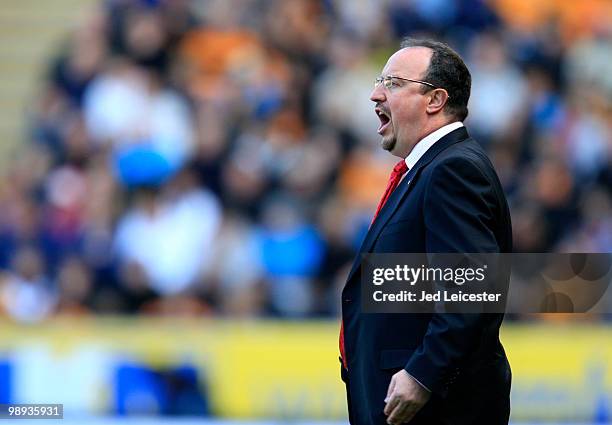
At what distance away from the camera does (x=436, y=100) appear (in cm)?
384

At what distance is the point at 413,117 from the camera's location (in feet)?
12.6

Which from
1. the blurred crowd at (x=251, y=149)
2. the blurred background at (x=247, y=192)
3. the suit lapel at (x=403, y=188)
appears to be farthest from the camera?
the blurred crowd at (x=251, y=149)

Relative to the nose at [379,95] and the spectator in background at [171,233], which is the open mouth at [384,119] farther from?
the spectator in background at [171,233]

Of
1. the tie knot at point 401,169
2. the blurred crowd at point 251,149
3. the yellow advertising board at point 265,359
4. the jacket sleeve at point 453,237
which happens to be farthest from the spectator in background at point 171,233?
the jacket sleeve at point 453,237

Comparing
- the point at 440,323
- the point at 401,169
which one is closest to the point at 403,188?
the point at 401,169

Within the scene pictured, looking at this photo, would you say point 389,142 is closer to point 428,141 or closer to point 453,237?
point 428,141

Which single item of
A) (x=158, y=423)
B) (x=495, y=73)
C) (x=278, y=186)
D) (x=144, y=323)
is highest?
(x=495, y=73)

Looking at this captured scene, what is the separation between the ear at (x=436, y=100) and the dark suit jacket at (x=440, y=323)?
0.10 metres

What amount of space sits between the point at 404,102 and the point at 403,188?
0.28 metres

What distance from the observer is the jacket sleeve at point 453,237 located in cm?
345

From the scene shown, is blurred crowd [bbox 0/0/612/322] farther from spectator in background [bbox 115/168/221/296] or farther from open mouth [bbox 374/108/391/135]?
open mouth [bbox 374/108/391/135]

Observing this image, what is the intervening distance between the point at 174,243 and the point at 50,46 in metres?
4.27

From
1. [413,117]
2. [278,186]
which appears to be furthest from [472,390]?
[278,186]

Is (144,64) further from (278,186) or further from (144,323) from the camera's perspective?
(144,323)
